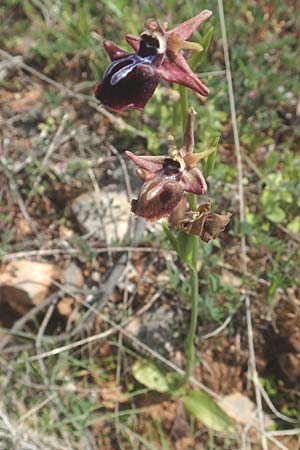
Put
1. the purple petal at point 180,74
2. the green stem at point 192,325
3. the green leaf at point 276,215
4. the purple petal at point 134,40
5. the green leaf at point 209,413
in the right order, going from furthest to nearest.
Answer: the green leaf at point 276,215, the green leaf at point 209,413, the green stem at point 192,325, the purple petal at point 134,40, the purple petal at point 180,74

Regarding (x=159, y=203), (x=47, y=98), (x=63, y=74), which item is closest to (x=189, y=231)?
(x=159, y=203)

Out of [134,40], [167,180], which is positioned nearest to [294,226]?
[167,180]

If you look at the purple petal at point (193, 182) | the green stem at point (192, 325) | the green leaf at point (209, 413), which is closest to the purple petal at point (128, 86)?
the purple petal at point (193, 182)

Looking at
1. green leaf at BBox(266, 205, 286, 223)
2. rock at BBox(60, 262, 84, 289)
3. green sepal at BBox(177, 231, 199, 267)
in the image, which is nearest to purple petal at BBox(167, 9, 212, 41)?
green sepal at BBox(177, 231, 199, 267)

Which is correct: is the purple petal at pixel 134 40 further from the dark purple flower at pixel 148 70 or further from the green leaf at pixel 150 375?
the green leaf at pixel 150 375

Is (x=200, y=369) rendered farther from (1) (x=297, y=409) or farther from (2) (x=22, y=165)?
(2) (x=22, y=165)

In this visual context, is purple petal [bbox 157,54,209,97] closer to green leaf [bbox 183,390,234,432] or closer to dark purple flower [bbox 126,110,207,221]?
dark purple flower [bbox 126,110,207,221]
